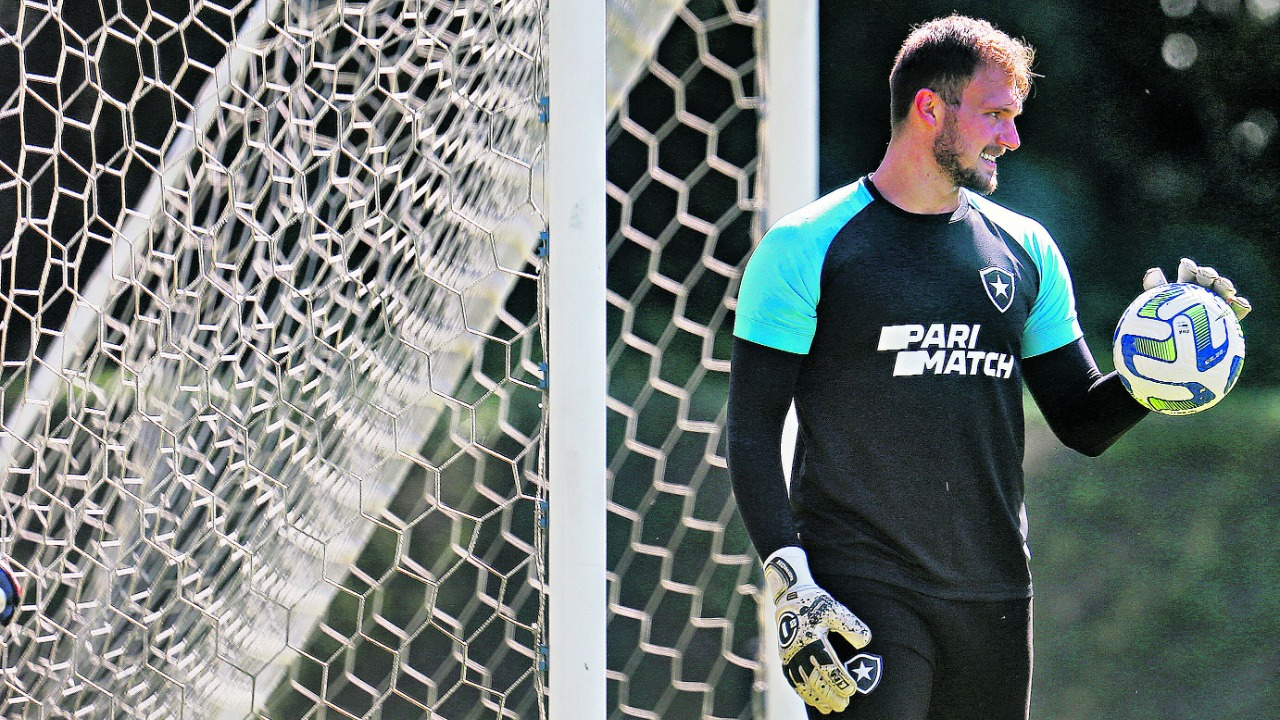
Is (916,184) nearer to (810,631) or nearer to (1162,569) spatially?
(810,631)

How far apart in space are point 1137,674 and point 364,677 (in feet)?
8.13

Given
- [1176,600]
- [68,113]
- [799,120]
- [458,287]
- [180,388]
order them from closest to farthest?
[799,120]
[458,287]
[180,388]
[68,113]
[1176,600]

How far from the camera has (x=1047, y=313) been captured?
1529 mm

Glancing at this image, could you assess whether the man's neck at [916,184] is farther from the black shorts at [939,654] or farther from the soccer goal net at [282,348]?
the black shorts at [939,654]

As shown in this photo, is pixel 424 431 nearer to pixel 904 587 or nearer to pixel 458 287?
pixel 458 287

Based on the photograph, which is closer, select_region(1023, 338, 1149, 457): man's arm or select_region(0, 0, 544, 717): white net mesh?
select_region(1023, 338, 1149, 457): man's arm

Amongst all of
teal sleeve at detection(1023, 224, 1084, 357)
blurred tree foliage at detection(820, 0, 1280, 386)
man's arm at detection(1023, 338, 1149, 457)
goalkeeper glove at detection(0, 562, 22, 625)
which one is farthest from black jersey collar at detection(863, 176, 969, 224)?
blurred tree foliage at detection(820, 0, 1280, 386)

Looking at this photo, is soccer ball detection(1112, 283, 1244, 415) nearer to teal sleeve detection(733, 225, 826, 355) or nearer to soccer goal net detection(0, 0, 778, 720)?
teal sleeve detection(733, 225, 826, 355)

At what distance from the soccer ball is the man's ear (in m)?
0.34

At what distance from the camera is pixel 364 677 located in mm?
3945

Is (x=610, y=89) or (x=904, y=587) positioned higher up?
(x=610, y=89)

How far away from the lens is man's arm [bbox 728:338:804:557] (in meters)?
1.38

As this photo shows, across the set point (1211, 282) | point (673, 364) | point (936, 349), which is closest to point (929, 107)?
point (936, 349)

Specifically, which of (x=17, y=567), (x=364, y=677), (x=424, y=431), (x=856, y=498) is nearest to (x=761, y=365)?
(x=856, y=498)
